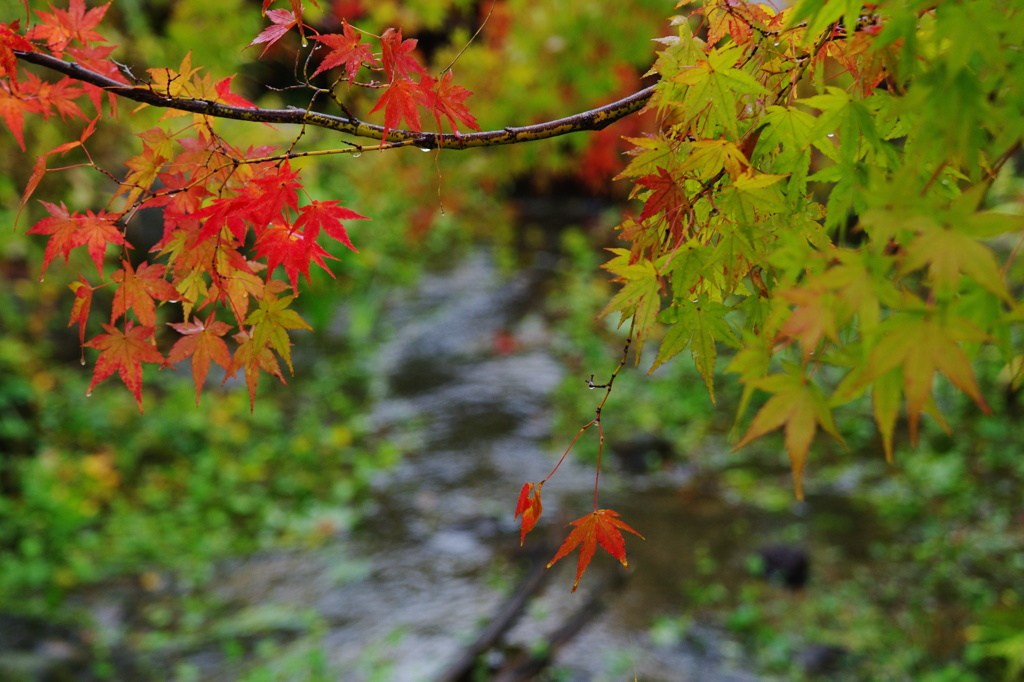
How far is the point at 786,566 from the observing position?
3982 mm

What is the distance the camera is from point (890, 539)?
4223 mm

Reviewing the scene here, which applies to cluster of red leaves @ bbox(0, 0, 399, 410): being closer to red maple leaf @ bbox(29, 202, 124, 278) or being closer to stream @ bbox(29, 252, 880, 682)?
red maple leaf @ bbox(29, 202, 124, 278)

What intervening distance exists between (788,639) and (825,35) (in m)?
3.47

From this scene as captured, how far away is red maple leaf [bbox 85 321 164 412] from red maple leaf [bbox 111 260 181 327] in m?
0.03

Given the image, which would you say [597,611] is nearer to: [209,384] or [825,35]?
[825,35]

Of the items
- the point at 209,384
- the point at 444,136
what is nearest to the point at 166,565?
the point at 209,384

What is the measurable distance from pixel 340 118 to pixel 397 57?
0.17 m

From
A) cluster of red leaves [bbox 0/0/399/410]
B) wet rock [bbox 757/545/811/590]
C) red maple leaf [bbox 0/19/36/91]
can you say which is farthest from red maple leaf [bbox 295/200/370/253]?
wet rock [bbox 757/545/811/590]

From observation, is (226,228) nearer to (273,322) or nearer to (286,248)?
(286,248)

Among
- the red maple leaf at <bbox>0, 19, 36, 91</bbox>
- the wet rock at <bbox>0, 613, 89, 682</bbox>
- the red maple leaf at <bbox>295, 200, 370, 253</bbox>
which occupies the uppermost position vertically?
the red maple leaf at <bbox>0, 19, 36, 91</bbox>

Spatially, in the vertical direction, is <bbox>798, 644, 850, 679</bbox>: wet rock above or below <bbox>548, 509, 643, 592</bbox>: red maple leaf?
below

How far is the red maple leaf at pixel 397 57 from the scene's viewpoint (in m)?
1.22

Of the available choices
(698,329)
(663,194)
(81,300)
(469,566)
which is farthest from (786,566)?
(81,300)

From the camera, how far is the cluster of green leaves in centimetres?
71
